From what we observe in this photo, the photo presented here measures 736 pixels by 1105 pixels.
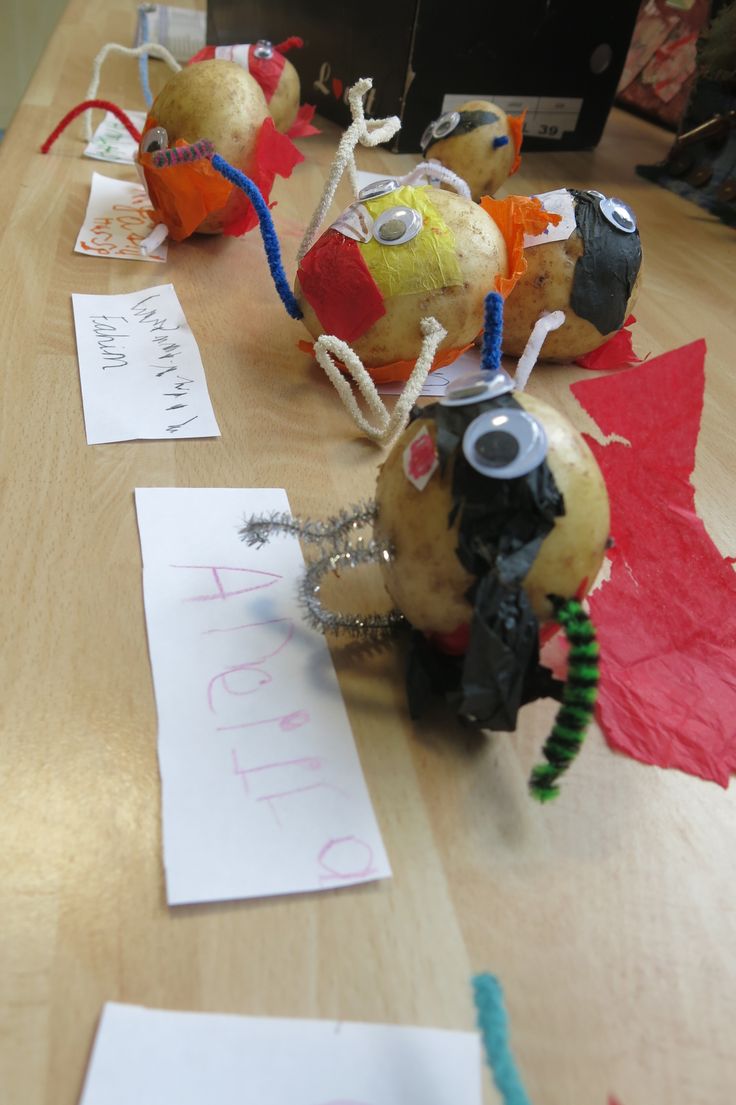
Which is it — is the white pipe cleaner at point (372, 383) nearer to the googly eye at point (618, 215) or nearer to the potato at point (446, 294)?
the potato at point (446, 294)

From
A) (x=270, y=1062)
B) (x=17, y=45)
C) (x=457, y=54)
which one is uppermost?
(x=457, y=54)

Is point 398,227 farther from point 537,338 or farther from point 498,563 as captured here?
point 498,563

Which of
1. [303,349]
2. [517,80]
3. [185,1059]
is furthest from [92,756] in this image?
[517,80]

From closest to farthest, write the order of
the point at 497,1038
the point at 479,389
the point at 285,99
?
the point at 497,1038, the point at 479,389, the point at 285,99

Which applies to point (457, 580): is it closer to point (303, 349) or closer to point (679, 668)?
point (679, 668)

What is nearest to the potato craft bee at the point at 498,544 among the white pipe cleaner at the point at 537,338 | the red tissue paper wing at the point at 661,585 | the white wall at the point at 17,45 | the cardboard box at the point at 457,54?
the red tissue paper wing at the point at 661,585

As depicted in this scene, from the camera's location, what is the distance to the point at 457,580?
16.4 inches

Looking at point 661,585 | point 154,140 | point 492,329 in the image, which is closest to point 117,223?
point 154,140

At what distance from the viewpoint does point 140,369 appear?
27.9 inches

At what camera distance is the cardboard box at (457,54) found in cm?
107

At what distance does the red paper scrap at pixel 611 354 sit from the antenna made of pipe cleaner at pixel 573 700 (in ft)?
1.54

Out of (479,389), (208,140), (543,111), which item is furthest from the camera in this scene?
(543,111)

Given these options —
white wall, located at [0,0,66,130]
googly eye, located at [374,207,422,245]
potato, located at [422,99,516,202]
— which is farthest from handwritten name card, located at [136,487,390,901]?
white wall, located at [0,0,66,130]

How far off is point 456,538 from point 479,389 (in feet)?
0.25
